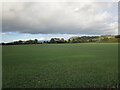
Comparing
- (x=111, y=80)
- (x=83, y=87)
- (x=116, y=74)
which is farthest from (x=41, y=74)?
(x=116, y=74)

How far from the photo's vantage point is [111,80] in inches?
95.4

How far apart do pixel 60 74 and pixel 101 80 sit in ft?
2.78

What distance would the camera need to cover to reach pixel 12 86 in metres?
2.20

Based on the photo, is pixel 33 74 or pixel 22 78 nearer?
pixel 22 78

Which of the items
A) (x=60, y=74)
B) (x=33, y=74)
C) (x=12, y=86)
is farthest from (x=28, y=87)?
(x=60, y=74)

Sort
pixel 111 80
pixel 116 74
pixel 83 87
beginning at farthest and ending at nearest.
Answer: pixel 116 74
pixel 111 80
pixel 83 87

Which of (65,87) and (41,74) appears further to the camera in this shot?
(41,74)

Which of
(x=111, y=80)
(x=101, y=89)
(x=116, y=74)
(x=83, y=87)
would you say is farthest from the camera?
(x=116, y=74)

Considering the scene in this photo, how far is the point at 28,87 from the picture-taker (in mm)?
2154

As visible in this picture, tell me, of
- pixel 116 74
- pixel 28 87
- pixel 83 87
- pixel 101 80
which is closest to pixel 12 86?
pixel 28 87

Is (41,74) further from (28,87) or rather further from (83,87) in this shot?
(83,87)

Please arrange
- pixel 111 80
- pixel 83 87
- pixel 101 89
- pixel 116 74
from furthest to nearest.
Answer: pixel 116 74, pixel 111 80, pixel 83 87, pixel 101 89

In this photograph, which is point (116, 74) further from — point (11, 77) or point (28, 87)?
point (11, 77)

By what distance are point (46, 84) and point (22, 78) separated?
56 cm
